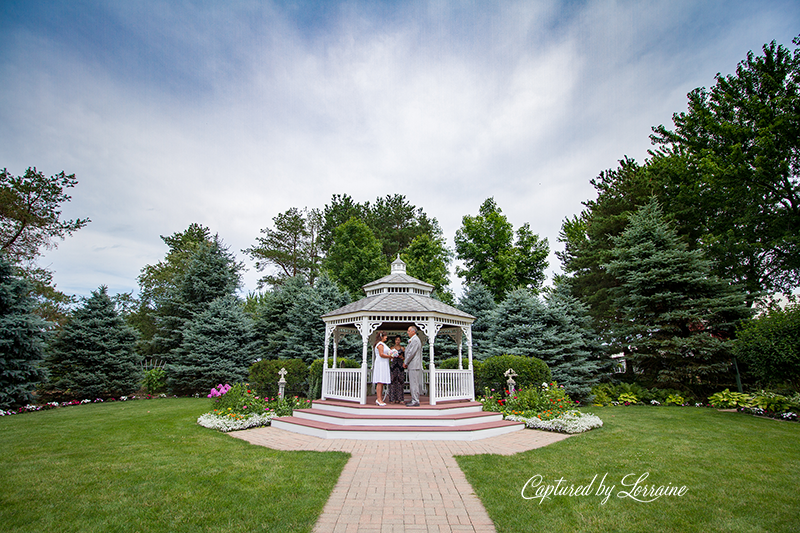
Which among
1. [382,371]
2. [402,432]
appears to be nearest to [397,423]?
[402,432]

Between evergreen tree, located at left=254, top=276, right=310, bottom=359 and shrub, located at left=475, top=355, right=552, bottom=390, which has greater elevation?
evergreen tree, located at left=254, top=276, right=310, bottom=359

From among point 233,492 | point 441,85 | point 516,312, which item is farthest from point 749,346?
point 233,492

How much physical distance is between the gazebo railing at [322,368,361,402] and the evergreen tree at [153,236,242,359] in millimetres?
10261

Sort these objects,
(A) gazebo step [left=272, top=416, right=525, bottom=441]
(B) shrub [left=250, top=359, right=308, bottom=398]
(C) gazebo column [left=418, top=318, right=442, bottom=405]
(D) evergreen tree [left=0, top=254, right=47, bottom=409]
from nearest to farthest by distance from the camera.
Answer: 1. (A) gazebo step [left=272, top=416, right=525, bottom=441]
2. (C) gazebo column [left=418, top=318, right=442, bottom=405]
3. (D) evergreen tree [left=0, top=254, right=47, bottom=409]
4. (B) shrub [left=250, top=359, right=308, bottom=398]

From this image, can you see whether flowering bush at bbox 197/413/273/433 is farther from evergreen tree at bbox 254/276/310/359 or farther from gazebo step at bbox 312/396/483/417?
evergreen tree at bbox 254/276/310/359

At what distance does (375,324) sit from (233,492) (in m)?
6.00

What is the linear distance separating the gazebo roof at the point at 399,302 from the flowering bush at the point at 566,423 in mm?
3218

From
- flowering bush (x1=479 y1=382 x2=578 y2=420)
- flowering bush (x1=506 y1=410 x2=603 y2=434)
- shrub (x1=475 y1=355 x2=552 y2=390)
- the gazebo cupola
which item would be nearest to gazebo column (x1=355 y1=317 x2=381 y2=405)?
the gazebo cupola

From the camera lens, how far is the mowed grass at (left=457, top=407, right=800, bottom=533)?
11.5ft

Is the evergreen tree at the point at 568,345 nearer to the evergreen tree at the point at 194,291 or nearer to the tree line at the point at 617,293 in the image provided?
the tree line at the point at 617,293

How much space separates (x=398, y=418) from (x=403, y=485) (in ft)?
12.1

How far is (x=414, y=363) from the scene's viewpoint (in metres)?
9.36

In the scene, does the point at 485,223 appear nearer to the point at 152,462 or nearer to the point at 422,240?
the point at 422,240

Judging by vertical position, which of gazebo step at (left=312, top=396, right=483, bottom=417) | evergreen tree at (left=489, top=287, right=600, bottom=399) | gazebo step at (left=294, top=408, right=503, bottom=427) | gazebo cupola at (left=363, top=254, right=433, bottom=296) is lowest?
gazebo step at (left=294, top=408, right=503, bottom=427)
